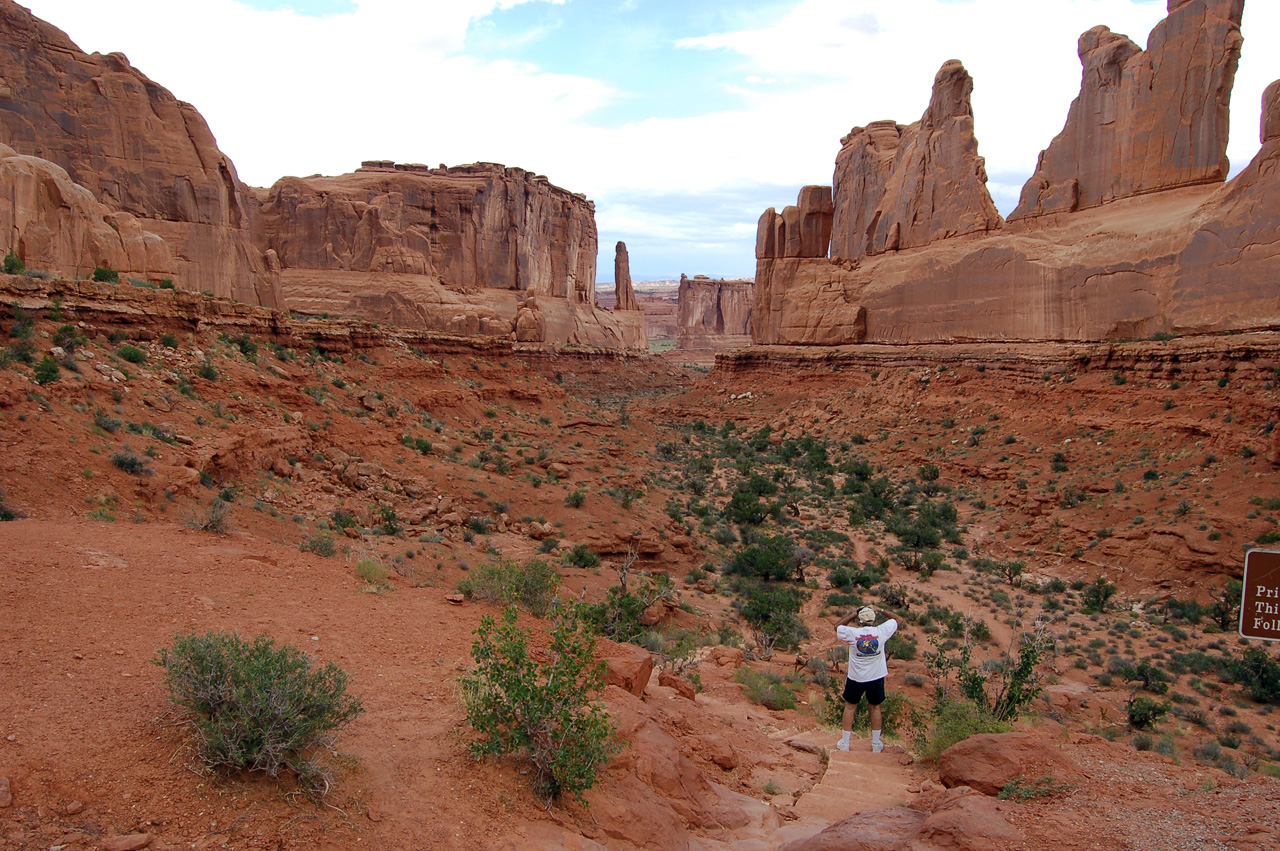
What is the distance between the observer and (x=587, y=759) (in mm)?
4340

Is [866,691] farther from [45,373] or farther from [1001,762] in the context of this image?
[45,373]

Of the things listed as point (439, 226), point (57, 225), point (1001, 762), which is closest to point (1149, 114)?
point (1001, 762)

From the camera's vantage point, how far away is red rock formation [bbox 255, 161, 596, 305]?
4603 centimetres

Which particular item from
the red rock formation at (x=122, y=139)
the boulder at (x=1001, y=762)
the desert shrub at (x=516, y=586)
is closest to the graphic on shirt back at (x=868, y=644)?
the boulder at (x=1001, y=762)

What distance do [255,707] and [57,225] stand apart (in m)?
15.7

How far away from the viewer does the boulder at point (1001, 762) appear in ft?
16.0

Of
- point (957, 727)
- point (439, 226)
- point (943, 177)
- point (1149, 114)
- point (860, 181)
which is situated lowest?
point (957, 727)

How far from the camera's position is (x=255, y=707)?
3.58 m

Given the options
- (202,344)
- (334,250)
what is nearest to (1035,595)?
(202,344)

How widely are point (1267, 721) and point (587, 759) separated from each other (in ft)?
34.9

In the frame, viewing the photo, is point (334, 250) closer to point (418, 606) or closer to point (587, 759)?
point (418, 606)

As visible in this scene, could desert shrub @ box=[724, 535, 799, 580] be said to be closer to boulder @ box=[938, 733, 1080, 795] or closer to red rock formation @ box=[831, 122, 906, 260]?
boulder @ box=[938, 733, 1080, 795]

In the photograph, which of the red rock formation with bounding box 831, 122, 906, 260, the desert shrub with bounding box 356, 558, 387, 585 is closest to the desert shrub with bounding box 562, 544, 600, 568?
the desert shrub with bounding box 356, 558, 387, 585

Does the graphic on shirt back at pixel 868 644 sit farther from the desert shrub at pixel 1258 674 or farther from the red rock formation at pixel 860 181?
the red rock formation at pixel 860 181
